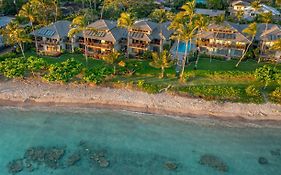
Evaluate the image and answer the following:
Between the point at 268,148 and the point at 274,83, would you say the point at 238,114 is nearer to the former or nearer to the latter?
the point at 268,148

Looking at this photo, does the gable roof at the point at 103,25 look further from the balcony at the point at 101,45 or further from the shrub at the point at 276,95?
the shrub at the point at 276,95

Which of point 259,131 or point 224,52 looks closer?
point 259,131

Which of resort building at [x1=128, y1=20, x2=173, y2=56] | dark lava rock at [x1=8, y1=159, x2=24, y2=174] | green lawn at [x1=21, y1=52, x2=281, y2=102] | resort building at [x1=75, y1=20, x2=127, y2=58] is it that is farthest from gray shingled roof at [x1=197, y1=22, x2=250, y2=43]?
dark lava rock at [x1=8, y1=159, x2=24, y2=174]

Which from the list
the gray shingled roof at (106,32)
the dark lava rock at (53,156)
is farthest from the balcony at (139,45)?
the dark lava rock at (53,156)

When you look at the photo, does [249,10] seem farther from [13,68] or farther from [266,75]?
[13,68]

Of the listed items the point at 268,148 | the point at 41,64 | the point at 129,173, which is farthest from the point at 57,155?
the point at 268,148
